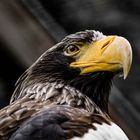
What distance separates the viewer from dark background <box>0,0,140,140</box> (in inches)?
163

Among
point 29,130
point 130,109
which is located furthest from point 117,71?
point 130,109

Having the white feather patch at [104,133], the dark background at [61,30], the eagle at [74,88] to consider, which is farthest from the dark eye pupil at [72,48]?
the white feather patch at [104,133]

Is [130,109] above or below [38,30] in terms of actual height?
below

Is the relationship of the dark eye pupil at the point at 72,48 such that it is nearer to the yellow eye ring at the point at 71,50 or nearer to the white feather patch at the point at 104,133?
the yellow eye ring at the point at 71,50

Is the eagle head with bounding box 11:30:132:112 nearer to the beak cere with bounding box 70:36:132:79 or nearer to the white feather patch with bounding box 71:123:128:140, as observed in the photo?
the beak cere with bounding box 70:36:132:79

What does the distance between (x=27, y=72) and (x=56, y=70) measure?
0.09 metres

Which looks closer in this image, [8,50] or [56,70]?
[56,70]

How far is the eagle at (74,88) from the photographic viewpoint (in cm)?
334

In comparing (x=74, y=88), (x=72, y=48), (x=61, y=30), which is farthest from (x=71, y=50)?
(x=61, y=30)

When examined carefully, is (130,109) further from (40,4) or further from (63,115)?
(63,115)

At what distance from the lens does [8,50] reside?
4102mm

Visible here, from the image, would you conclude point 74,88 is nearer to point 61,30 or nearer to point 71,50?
point 71,50

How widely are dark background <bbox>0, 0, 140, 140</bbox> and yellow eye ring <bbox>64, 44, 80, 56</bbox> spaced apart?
317mm

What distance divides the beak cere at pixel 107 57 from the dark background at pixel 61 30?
0.38 m
